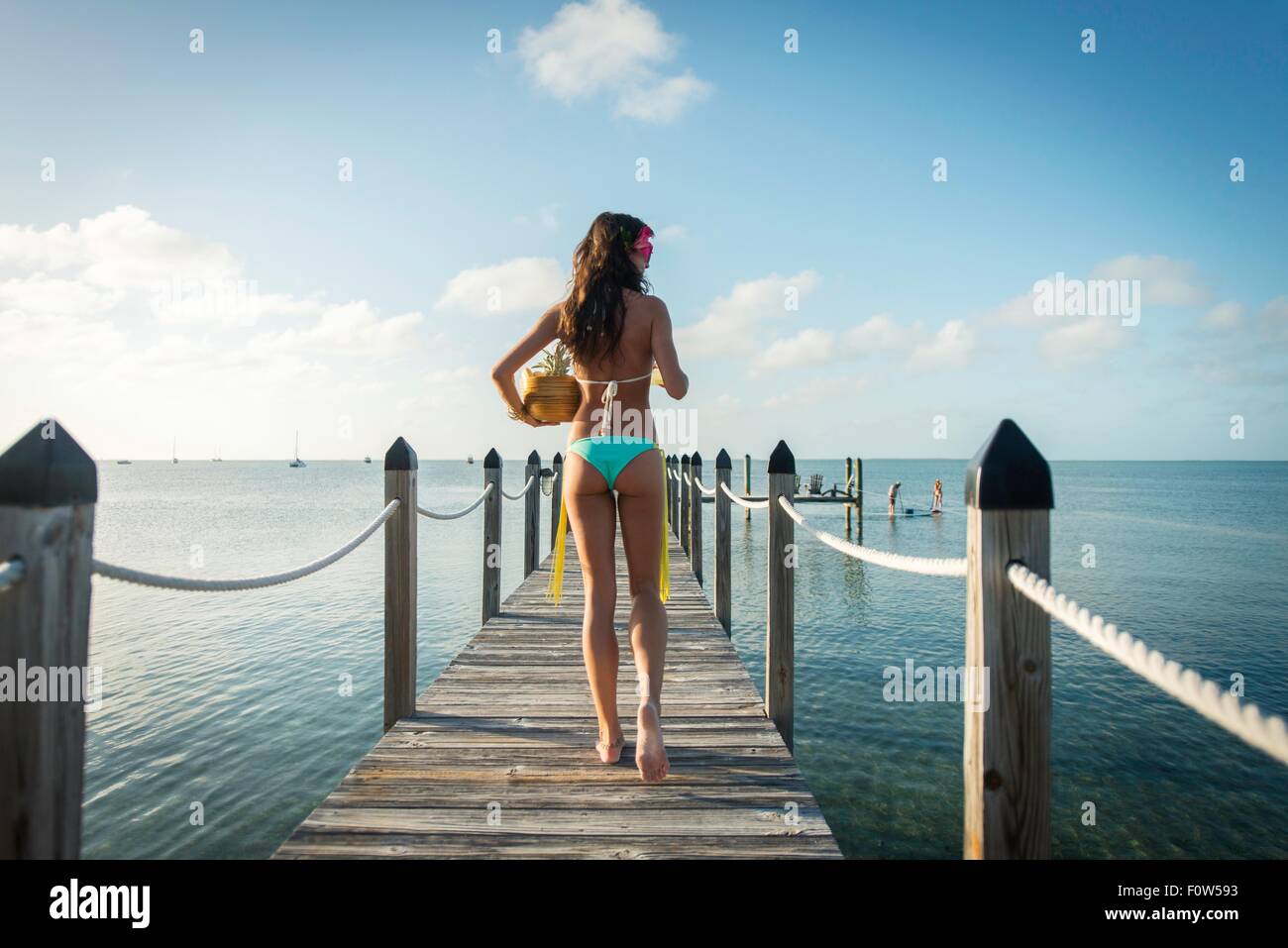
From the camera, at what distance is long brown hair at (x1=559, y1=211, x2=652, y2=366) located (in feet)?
8.82

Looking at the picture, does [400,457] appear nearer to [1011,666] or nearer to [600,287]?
[600,287]

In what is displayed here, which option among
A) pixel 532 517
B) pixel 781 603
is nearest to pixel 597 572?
pixel 781 603

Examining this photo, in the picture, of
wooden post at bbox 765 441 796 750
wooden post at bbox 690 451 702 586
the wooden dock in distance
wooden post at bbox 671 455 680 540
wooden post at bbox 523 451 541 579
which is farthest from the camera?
wooden post at bbox 671 455 680 540

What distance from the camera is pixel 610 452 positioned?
2.65 m

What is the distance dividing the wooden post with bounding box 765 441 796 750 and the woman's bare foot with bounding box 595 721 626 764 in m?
1.00

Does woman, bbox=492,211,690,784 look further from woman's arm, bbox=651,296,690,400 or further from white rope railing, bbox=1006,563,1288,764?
white rope railing, bbox=1006,563,1288,764

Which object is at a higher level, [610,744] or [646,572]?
[646,572]

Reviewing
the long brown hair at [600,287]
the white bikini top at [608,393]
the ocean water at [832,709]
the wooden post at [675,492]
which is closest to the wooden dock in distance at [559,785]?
the white bikini top at [608,393]

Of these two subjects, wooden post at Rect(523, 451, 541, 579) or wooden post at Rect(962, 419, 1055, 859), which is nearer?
wooden post at Rect(962, 419, 1055, 859)

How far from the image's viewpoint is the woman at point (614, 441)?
2.68 m

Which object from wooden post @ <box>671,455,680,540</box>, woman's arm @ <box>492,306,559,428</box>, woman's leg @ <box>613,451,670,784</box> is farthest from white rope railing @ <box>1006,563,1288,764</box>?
wooden post @ <box>671,455,680,540</box>

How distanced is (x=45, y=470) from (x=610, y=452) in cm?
174

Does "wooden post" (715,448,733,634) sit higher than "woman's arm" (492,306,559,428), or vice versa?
"woman's arm" (492,306,559,428)

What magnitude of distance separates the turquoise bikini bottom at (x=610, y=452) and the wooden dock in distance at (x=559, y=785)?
123cm
